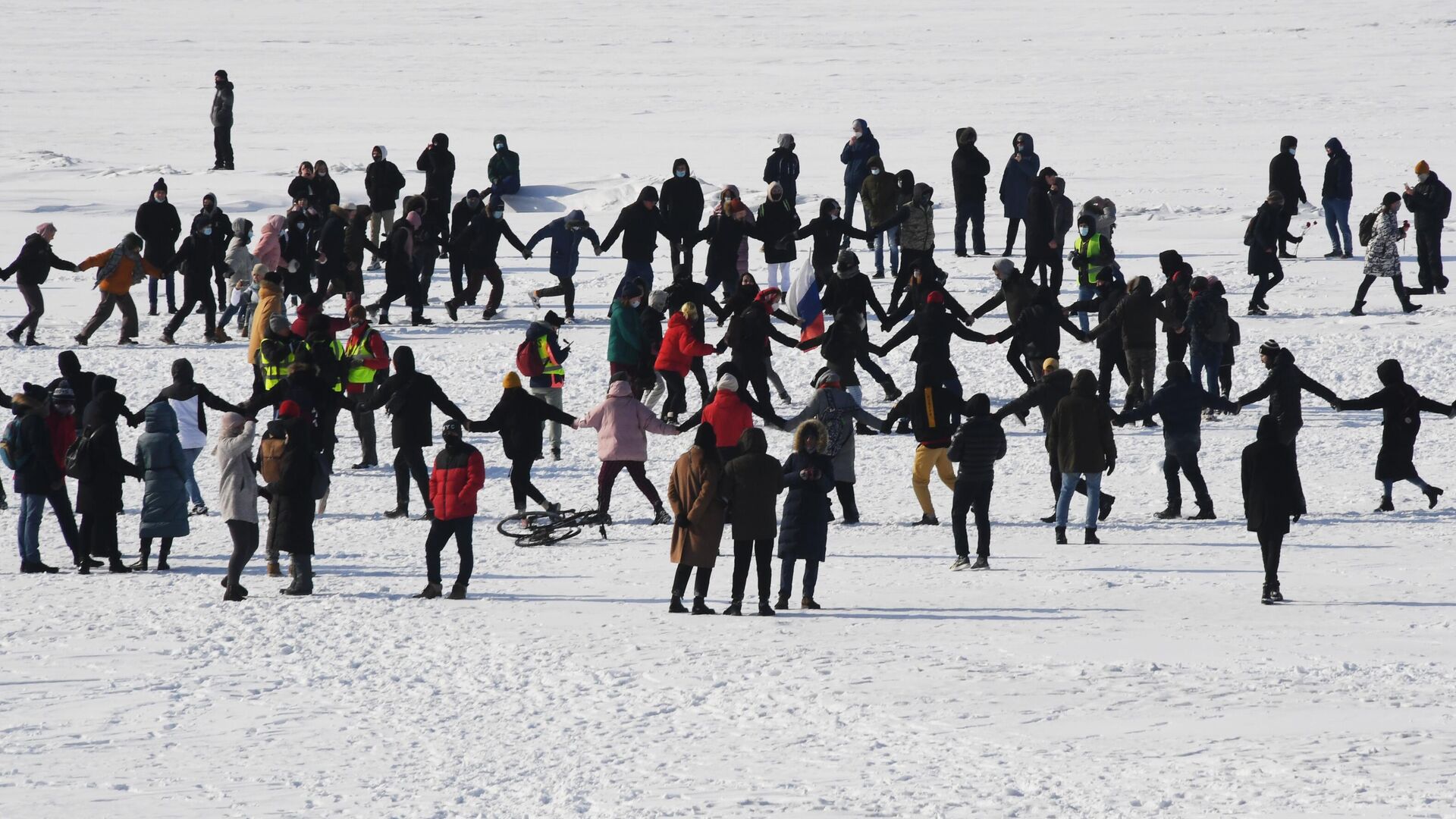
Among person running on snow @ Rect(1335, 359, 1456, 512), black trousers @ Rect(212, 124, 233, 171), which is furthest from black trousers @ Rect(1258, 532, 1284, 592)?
black trousers @ Rect(212, 124, 233, 171)

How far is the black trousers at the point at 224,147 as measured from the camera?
1162 inches

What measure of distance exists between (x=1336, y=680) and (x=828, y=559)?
393cm

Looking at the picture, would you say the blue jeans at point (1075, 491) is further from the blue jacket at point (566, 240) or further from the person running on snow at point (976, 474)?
the blue jacket at point (566, 240)

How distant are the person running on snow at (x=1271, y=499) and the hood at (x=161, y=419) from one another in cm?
658

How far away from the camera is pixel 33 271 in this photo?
19.0 m

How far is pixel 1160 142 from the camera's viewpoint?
103 feet

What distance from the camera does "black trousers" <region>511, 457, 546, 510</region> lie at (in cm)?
1304

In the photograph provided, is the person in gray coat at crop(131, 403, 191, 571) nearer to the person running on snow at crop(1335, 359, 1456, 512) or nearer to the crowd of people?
the crowd of people

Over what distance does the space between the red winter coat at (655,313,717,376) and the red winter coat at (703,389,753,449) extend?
268 centimetres

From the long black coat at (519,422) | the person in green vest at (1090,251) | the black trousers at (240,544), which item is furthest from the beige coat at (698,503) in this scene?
the person in green vest at (1090,251)

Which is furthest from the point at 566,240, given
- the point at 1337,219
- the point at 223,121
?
the point at 223,121

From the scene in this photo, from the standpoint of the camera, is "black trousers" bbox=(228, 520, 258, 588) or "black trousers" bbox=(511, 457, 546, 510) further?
"black trousers" bbox=(511, 457, 546, 510)

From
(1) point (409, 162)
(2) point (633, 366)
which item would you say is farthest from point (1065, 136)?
(2) point (633, 366)

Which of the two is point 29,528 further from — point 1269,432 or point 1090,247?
point 1090,247
